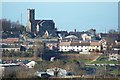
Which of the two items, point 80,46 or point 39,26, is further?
point 39,26

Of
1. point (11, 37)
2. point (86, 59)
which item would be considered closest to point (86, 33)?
point (11, 37)

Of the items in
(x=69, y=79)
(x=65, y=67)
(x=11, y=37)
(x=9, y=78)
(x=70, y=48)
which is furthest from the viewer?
(x=70, y=48)

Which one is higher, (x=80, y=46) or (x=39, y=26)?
(x=39, y=26)

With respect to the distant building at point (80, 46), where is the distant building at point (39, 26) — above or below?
above

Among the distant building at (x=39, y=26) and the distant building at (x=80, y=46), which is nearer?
the distant building at (x=80, y=46)

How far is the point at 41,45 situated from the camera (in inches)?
308

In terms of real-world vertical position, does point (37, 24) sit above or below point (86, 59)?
above

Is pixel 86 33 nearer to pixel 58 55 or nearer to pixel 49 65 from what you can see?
pixel 58 55

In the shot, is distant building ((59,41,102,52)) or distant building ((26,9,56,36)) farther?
distant building ((26,9,56,36))

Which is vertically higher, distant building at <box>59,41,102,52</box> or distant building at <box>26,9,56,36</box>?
distant building at <box>26,9,56,36</box>

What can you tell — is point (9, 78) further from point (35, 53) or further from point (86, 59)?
point (86, 59)

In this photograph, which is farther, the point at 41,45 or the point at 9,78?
the point at 41,45

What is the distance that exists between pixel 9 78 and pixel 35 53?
3.66 m

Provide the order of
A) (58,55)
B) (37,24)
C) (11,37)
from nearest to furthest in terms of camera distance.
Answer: (58,55)
(11,37)
(37,24)
